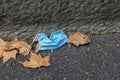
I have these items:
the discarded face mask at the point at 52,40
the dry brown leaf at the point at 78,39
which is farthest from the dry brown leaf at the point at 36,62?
the dry brown leaf at the point at 78,39

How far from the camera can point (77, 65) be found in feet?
9.57

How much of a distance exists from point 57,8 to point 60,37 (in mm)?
287

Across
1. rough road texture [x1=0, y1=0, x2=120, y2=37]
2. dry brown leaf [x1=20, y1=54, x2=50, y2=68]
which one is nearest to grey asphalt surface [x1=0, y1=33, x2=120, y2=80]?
dry brown leaf [x1=20, y1=54, x2=50, y2=68]

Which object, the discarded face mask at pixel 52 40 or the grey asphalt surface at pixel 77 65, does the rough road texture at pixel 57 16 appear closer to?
the discarded face mask at pixel 52 40

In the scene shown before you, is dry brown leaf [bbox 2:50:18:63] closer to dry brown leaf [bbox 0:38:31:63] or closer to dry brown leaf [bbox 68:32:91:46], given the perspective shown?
dry brown leaf [bbox 0:38:31:63]

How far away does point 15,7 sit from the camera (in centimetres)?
302

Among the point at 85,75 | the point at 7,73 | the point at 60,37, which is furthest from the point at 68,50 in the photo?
the point at 7,73

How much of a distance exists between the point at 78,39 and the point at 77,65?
1.07ft

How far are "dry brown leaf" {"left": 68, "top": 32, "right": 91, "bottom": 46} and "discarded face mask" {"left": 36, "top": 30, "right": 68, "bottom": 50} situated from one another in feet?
0.20

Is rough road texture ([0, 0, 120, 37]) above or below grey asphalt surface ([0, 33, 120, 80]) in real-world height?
above

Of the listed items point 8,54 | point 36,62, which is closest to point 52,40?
point 36,62

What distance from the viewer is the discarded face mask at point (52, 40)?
308cm

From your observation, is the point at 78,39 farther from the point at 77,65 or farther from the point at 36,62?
the point at 36,62

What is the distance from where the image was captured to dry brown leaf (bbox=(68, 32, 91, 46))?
123 inches
